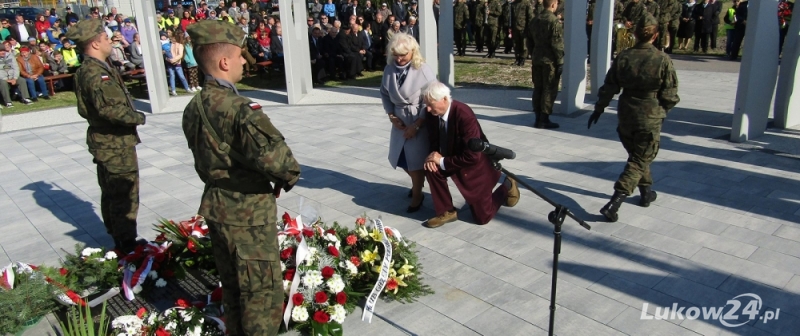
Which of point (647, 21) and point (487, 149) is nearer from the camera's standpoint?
point (487, 149)

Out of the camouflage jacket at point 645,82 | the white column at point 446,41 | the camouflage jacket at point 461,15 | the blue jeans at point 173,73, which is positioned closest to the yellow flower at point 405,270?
the camouflage jacket at point 645,82

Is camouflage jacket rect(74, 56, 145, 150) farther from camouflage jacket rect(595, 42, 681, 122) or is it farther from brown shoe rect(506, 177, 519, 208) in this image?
camouflage jacket rect(595, 42, 681, 122)

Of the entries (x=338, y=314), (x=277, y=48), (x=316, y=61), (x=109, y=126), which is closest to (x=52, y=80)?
(x=277, y=48)

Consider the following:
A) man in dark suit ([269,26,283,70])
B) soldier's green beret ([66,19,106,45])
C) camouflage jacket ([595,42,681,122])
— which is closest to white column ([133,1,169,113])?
man in dark suit ([269,26,283,70])

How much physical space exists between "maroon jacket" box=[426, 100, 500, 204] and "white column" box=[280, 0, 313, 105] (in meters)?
6.87

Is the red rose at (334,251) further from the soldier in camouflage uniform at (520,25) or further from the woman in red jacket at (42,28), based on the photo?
the woman in red jacket at (42,28)

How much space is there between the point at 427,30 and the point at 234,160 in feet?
31.2

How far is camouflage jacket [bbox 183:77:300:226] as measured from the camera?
286cm

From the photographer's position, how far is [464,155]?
4.98 m

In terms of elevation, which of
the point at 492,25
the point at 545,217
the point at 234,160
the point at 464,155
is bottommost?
the point at 545,217

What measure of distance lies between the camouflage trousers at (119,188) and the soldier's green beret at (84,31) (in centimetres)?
85

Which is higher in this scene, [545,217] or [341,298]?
[341,298]

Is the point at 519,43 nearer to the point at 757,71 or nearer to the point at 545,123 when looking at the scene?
the point at 545,123

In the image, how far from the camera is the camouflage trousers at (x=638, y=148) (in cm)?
523
